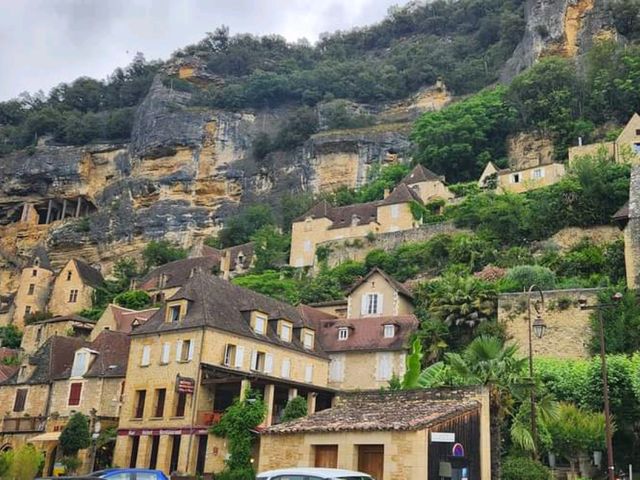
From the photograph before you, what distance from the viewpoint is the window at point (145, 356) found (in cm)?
3253

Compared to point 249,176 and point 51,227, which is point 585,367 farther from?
point 51,227

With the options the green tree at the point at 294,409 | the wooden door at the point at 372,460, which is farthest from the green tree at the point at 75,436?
the wooden door at the point at 372,460

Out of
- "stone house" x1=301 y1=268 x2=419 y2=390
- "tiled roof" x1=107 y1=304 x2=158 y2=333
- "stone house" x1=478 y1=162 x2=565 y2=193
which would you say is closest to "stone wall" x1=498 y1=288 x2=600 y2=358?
"stone house" x1=301 y1=268 x2=419 y2=390

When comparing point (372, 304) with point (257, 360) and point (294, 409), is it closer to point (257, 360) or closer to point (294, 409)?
point (257, 360)

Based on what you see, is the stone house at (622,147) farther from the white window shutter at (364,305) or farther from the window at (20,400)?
the window at (20,400)

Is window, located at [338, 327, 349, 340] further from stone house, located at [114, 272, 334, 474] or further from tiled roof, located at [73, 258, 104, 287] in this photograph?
tiled roof, located at [73, 258, 104, 287]

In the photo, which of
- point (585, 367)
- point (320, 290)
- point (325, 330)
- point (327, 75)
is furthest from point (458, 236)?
point (327, 75)

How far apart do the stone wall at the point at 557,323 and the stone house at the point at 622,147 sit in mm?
20609

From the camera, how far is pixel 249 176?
3219 inches

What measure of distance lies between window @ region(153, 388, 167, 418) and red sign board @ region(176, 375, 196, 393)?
1717mm

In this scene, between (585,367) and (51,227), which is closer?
(585,367)

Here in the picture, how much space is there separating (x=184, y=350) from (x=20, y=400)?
13.3 meters

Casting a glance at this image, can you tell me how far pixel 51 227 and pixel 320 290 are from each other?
1992 inches

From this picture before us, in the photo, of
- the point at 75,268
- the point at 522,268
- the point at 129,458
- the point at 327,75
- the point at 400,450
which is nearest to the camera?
the point at 400,450
